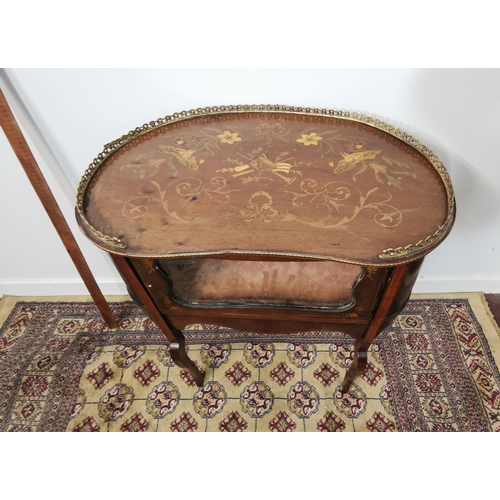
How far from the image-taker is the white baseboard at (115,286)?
1.48 meters

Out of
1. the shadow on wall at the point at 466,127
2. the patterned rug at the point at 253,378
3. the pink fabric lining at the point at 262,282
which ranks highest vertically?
the shadow on wall at the point at 466,127

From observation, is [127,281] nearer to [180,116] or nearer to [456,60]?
[180,116]

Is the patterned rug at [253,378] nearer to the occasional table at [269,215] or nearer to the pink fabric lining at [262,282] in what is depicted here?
the occasional table at [269,215]

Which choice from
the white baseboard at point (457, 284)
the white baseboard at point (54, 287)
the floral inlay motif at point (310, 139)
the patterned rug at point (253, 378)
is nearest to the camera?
the floral inlay motif at point (310, 139)

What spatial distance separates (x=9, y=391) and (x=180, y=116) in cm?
118

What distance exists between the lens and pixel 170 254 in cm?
72

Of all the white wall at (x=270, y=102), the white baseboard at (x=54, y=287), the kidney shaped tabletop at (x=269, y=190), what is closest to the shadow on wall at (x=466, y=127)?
the white wall at (x=270, y=102)

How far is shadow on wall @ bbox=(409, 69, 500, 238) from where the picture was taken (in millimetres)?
941

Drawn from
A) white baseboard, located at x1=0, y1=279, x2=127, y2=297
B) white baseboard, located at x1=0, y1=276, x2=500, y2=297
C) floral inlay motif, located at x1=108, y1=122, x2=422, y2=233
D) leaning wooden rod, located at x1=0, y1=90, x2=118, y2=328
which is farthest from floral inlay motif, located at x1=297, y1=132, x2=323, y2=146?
white baseboard, located at x1=0, y1=279, x2=127, y2=297

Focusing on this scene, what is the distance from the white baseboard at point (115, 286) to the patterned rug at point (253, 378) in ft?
0.15

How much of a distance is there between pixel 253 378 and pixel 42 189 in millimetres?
921

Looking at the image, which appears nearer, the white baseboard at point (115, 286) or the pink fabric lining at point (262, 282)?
the pink fabric lining at point (262, 282)

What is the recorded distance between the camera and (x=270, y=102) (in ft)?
3.37

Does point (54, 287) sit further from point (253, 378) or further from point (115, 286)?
point (253, 378)
